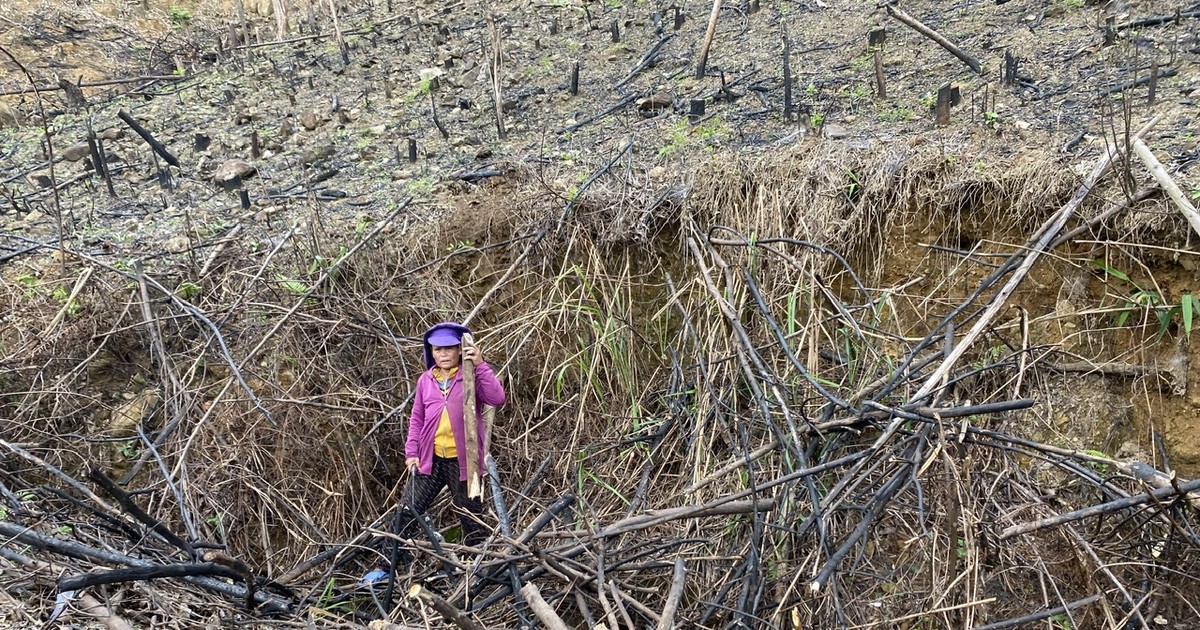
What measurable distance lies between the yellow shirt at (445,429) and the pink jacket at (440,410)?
16mm

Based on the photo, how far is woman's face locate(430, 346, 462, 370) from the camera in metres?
3.79

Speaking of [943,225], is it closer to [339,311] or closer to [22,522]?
[339,311]

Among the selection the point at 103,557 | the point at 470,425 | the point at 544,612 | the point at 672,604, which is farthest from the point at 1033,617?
the point at 103,557

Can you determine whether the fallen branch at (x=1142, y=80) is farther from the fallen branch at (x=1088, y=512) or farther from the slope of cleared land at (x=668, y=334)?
the fallen branch at (x=1088, y=512)

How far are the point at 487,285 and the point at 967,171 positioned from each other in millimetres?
2697

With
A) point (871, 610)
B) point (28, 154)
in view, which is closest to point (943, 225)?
point (871, 610)

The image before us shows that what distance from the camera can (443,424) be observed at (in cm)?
385

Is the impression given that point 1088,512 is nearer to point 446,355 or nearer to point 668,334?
point 668,334

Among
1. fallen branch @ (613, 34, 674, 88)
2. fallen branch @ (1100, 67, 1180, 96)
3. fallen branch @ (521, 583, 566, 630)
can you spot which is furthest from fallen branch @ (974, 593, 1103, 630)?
fallen branch @ (613, 34, 674, 88)

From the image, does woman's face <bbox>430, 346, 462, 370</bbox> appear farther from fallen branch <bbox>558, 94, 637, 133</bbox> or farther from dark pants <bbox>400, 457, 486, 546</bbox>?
fallen branch <bbox>558, 94, 637, 133</bbox>

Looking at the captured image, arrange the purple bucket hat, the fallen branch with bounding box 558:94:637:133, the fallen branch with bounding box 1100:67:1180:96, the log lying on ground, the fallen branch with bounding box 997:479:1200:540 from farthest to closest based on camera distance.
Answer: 1. the fallen branch with bounding box 558:94:637:133
2. the fallen branch with bounding box 1100:67:1180:96
3. the purple bucket hat
4. the log lying on ground
5. the fallen branch with bounding box 997:479:1200:540

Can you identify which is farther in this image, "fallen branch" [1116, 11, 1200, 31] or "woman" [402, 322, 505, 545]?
"fallen branch" [1116, 11, 1200, 31]

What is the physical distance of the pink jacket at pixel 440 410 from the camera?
12.4ft

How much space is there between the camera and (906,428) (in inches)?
113
